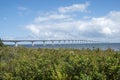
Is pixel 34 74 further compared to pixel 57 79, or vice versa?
pixel 34 74

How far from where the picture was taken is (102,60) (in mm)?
9812

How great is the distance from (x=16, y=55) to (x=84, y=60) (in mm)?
6895

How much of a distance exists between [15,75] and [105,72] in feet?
11.1

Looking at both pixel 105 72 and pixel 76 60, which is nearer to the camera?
pixel 105 72

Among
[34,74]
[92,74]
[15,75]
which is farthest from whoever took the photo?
[15,75]

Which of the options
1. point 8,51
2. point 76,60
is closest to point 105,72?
point 76,60

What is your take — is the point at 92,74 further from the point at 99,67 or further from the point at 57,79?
the point at 57,79

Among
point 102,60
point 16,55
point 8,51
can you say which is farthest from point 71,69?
point 8,51

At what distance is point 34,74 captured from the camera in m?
10.4

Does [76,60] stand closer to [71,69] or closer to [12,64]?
[71,69]

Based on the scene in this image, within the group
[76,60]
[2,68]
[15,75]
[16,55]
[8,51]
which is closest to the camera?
[76,60]

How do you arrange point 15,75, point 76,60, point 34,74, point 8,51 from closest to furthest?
1. point 76,60
2. point 34,74
3. point 15,75
4. point 8,51

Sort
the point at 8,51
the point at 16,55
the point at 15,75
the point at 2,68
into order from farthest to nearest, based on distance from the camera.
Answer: the point at 8,51, the point at 16,55, the point at 2,68, the point at 15,75

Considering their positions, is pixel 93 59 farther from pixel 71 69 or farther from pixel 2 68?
pixel 2 68
